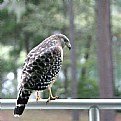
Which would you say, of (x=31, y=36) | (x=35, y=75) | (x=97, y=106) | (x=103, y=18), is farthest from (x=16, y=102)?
(x=103, y=18)

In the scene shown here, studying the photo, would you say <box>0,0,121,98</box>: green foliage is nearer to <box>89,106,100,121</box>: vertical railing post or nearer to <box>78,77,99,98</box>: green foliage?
<box>78,77,99,98</box>: green foliage

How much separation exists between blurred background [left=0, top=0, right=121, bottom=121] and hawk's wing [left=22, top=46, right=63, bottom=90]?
20.4 inches

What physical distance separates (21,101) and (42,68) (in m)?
0.20

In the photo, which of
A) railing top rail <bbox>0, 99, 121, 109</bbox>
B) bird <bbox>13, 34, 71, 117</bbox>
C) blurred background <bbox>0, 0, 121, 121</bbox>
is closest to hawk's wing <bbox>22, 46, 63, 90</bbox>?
bird <bbox>13, 34, 71, 117</bbox>

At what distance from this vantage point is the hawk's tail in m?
1.58

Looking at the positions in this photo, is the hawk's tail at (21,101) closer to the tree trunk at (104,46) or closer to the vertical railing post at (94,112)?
the vertical railing post at (94,112)

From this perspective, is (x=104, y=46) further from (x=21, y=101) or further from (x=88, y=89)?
(x=21, y=101)

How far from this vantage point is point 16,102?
62.7 inches

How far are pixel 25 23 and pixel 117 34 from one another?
2.20 feet

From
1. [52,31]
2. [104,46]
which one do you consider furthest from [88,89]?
[52,31]

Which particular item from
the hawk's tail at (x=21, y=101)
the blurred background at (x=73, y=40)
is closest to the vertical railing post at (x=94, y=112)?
the hawk's tail at (x=21, y=101)

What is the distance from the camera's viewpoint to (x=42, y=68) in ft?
Answer: 5.37

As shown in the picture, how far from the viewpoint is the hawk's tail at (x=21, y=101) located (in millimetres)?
1584

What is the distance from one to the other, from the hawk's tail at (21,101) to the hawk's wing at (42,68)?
33mm
